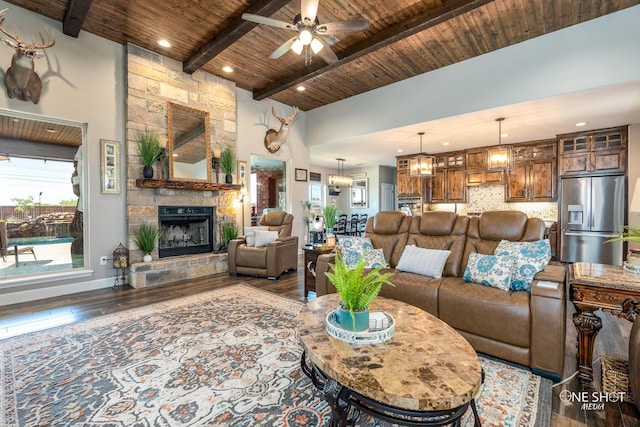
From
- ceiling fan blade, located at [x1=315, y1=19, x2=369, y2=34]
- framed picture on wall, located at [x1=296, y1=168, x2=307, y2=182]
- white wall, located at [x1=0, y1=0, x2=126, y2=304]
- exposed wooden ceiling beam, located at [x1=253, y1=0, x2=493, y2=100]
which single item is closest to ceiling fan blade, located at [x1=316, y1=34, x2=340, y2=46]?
ceiling fan blade, located at [x1=315, y1=19, x2=369, y2=34]

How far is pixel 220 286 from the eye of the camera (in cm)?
430

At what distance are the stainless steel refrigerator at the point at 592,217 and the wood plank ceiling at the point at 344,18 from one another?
137 inches

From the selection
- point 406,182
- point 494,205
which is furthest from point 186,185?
point 494,205

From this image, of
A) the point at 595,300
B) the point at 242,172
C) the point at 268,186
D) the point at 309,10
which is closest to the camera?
the point at 595,300

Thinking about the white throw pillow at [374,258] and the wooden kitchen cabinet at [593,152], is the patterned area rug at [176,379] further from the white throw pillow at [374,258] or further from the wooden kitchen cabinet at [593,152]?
the wooden kitchen cabinet at [593,152]

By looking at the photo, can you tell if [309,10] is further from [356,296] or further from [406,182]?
[406,182]

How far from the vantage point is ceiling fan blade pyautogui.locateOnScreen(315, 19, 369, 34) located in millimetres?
2861

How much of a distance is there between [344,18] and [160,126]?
11.0 feet

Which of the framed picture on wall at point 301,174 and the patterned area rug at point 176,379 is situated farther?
the framed picture on wall at point 301,174

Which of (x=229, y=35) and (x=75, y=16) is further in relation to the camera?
(x=229, y=35)

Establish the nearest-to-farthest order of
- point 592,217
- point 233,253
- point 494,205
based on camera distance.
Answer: point 233,253, point 592,217, point 494,205

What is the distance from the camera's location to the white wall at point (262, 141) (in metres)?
6.00

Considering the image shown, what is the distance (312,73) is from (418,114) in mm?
1996

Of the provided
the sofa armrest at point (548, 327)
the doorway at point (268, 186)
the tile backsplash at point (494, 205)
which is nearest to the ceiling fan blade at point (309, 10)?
the sofa armrest at point (548, 327)
